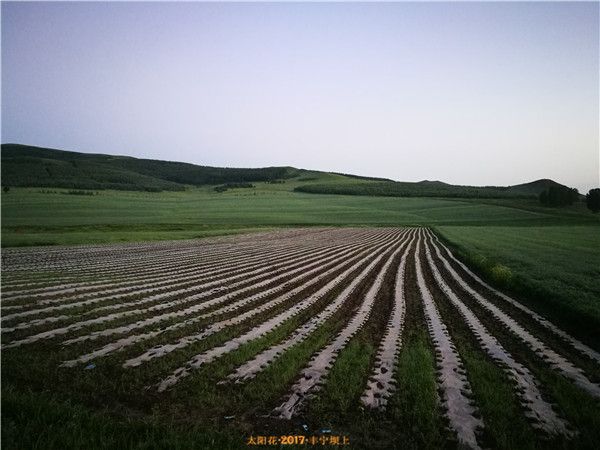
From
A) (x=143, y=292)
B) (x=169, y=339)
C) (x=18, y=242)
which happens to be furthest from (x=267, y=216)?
(x=169, y=339)

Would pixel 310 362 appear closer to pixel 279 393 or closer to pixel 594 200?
pixel 279 393

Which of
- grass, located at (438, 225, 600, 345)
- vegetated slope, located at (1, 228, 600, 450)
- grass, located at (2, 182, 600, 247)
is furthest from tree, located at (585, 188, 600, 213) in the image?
vegetated slope, located at (1, 228, 600, 450)

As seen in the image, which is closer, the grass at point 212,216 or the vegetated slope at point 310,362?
the vegetated slope at point 310,362

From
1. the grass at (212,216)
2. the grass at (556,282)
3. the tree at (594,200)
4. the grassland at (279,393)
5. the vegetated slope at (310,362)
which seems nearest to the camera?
the grassland at (279,393)

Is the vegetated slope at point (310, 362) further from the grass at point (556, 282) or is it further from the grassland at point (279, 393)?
the grass at point (556, 282)

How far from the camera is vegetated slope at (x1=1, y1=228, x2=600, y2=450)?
5535mm

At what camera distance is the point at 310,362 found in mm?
7816

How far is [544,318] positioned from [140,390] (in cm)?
1266

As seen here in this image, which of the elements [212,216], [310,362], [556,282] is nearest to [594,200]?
[212,216]

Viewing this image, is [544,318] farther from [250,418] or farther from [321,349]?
[250,418]

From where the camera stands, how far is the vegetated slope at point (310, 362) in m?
Answer: 5.54

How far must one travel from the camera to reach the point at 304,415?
5742 millimetres

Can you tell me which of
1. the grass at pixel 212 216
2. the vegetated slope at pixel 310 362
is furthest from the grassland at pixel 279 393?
the grass at pixel 212 216

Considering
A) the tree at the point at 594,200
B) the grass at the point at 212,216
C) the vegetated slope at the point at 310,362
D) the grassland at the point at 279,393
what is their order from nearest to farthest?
the grassland at the point at 279,393 < the vegetated slope at the point at 310,362 < the grass at the point at 212,216 < the tree at the point at 594,200
